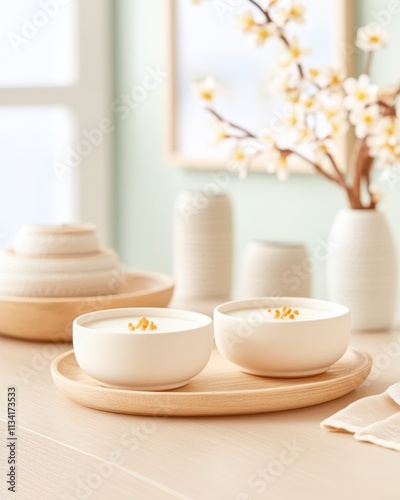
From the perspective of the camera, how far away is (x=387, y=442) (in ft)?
3.06

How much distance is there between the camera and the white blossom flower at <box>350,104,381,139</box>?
139 cm

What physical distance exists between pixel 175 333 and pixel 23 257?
0.52 m

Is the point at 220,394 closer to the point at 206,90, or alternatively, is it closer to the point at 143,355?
the point at 143,355

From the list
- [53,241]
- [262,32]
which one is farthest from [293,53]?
[53,241]

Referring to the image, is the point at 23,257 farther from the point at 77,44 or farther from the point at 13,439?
the point at 77,44

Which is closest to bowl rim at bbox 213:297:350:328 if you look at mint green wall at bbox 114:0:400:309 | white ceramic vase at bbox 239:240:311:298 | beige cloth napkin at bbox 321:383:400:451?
beige cloth napkin at bbox 321:383:400:451

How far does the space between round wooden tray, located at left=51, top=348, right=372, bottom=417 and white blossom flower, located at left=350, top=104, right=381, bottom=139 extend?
0.40 m

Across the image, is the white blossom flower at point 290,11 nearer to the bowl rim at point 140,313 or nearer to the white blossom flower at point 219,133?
the white blossom flower at point 219,133

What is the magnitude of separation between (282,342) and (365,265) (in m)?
0.47

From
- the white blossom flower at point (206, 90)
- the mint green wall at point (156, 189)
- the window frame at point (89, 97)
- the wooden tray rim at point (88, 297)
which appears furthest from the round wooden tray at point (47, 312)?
the window frame at point (89, 97)

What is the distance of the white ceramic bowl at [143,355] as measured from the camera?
1.03m

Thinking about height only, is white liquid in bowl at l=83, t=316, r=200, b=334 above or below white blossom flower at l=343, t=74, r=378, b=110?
below

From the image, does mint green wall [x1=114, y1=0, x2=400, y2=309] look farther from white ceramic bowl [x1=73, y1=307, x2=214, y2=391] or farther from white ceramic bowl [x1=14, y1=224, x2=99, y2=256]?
white ceramic bowl [x1=73, y1=307, x2=214, y2=391]

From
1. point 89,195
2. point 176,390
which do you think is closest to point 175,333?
point 176,390
